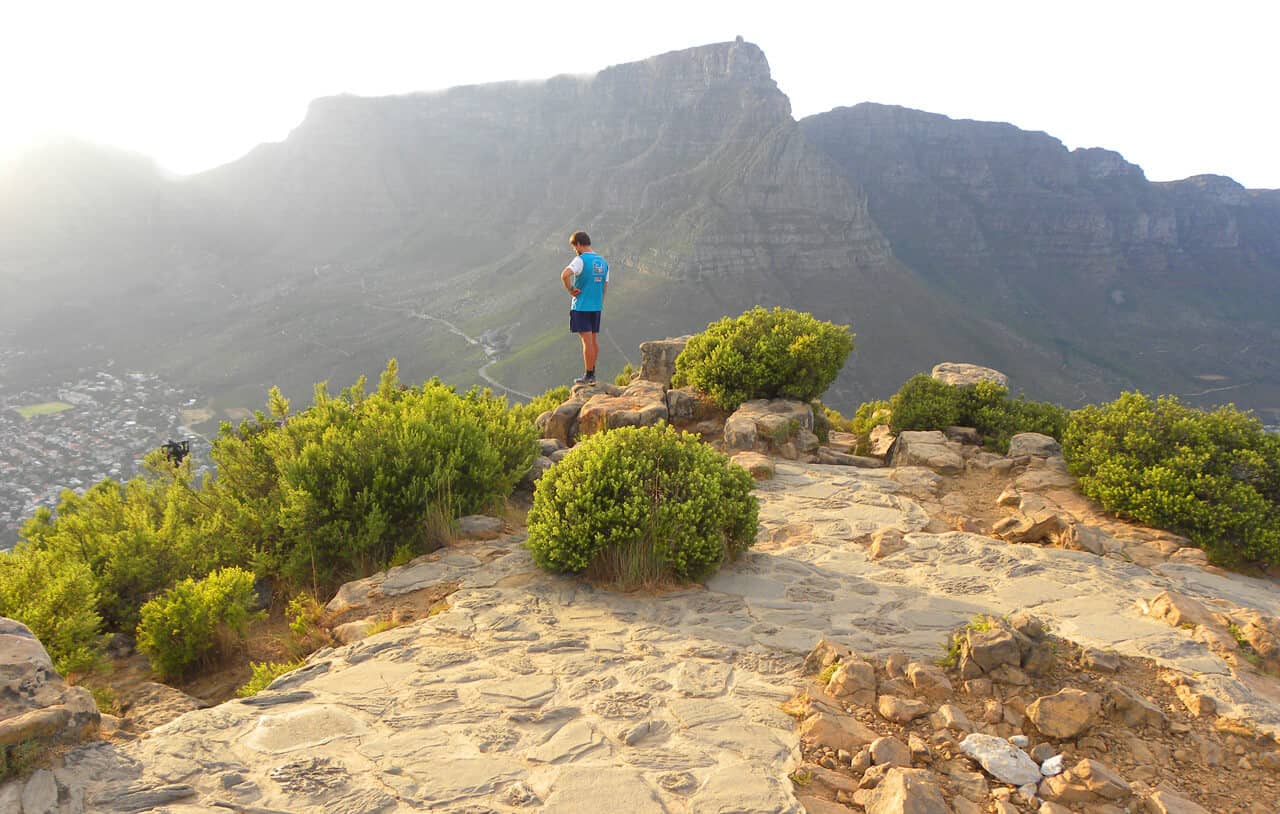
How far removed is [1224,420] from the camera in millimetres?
8383

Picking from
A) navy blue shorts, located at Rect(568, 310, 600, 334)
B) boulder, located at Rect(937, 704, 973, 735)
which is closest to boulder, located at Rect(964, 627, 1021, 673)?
boulder, located at Rect(937, 704, 973, 735)

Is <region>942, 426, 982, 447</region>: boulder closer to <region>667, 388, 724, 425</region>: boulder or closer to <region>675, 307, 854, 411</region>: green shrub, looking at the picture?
<region>675, 307, 854, 411</region>: green shrub

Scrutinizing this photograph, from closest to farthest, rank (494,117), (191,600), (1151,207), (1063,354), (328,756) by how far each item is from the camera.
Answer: (328,756) < (191,600) < (1063,354) < (1151,207) < (494,117)

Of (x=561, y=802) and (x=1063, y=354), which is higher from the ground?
(x=561, y=802)

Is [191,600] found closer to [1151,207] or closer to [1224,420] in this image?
[1224,420]

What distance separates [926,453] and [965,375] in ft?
12.4

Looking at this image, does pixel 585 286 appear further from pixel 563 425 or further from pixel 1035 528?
pixel 1035 528

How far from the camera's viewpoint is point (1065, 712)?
150 inches

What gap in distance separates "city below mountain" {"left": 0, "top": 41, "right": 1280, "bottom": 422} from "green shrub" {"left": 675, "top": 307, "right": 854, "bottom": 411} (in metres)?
72.7

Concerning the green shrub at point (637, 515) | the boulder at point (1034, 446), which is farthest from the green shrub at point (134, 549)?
the boulder at point (1034, 446)

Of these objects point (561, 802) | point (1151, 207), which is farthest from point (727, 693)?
point (1151, 207)

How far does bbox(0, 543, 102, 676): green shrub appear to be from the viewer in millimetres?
4898

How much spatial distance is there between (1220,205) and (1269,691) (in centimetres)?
21817

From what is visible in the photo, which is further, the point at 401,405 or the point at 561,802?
the point at 401,405
